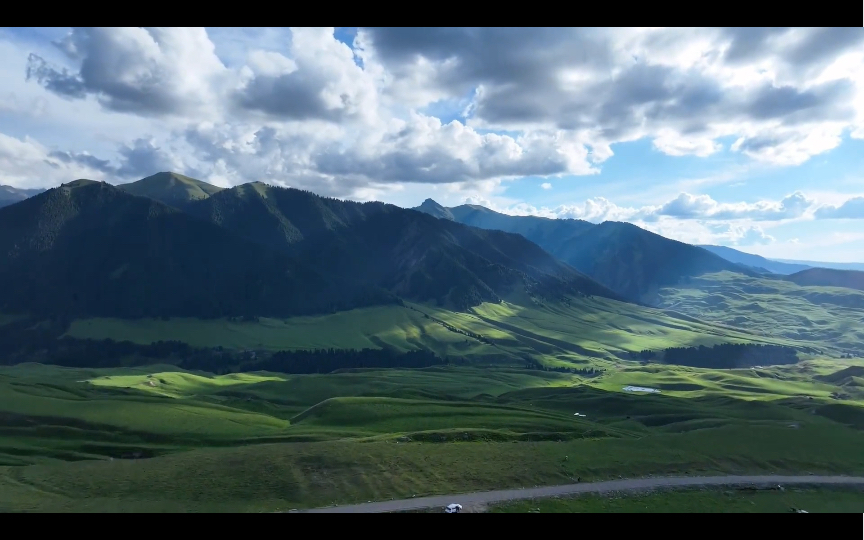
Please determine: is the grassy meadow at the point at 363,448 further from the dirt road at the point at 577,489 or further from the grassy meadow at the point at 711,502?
the dirt road at the point at 577,489

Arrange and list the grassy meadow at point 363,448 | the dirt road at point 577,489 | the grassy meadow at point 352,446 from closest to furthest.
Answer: the dirt road at point 577,489
the grassy meadow at point 363,448
the grassy meadow at point 352,446

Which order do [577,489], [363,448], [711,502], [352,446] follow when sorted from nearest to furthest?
[711,502] → [577,489] → [363,448] → [352,446]

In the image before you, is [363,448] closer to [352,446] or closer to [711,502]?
[352,446]

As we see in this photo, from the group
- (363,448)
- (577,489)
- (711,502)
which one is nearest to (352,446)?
(363,448)

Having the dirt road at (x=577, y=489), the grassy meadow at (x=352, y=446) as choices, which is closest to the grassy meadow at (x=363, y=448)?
the grassy meadow at (x=352, y=446)

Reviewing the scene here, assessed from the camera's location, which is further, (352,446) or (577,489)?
(352,446)

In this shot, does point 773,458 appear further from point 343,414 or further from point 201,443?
point 201,443

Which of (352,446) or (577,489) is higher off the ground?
(352,446)

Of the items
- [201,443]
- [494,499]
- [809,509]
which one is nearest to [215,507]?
[494,499]
